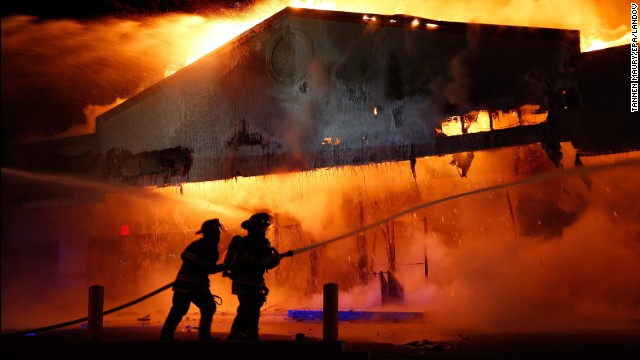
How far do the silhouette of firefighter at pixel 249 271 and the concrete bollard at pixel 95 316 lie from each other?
155cm

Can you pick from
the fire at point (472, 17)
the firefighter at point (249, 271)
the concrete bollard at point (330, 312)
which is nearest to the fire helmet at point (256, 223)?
the firefighter at point (249, 271)

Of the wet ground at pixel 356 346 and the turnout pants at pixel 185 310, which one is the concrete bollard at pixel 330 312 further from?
the turnout pants at pixel 185 310

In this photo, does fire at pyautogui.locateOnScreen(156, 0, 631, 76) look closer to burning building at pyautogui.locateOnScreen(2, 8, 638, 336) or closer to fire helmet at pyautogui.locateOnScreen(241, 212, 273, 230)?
burning building at pyautogui.locateOnScreen(2, 8, 638, 336)

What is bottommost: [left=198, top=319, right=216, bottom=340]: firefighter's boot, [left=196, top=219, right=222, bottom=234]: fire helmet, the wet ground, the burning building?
the wet ground

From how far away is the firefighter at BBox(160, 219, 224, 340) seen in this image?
327 inches

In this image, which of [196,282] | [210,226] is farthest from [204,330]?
[210,226]

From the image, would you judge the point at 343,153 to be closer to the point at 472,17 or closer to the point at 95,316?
the point at 472,17

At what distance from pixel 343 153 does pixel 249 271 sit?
7361 millimetres

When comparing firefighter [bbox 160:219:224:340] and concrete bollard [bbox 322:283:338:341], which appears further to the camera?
firefighter [bbox 160:219:224:340]

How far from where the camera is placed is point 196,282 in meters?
8.36

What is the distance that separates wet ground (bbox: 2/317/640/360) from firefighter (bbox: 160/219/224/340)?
0.52m

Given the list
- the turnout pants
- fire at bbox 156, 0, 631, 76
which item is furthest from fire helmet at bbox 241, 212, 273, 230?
fire at bbox 156, 0, 631, 76

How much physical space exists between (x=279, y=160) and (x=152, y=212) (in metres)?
5.43

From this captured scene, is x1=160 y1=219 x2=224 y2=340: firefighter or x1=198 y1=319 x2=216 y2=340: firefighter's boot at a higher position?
x1=160 y1=219 x2=224 y2=340: firefighter
